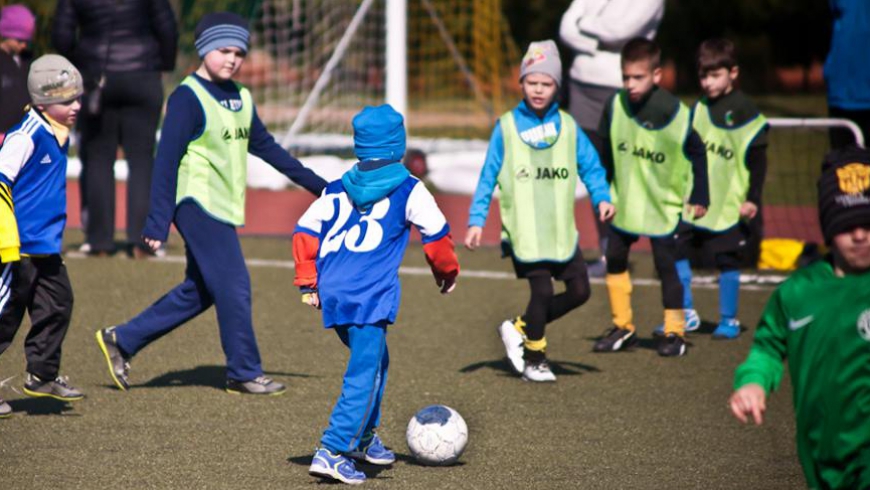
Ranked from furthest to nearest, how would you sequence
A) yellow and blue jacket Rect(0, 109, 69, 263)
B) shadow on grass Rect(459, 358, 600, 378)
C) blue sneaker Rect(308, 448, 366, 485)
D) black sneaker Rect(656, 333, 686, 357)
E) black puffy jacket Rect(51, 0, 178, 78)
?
1. black puffy jacket Rect(51, 0, 178, 78)
2. black sneaker Rect(656, 333, 686, 357)
3. shadow on grass Rect(459, 358, 600, 378)
4. yellow and blue jacket Rect(0, 109, 69, 263)
5. blue sneaker Rect(308, 448, 366, 485)

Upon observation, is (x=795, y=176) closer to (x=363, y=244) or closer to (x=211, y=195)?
(x=211, y=195)

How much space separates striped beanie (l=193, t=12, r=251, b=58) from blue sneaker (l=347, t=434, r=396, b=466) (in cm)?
223

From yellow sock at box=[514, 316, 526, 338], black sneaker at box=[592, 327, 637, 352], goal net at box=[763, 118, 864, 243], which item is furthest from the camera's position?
goal net at box=[763, 118, 864, 243]

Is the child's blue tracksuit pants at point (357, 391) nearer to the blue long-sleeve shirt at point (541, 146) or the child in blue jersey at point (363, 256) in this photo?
the child in blue jersey at point (363, 256)

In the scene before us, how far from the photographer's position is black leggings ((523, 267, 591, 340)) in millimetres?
7602

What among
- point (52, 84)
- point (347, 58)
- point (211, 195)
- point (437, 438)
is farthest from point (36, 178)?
point (347, 58)

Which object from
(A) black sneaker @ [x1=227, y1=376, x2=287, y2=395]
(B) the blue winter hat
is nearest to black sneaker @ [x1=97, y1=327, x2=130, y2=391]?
(A) black sneaker @ [x1=227, y1=376, x2=287, y2=395]

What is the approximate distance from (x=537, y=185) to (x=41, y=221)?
2526 millimetres

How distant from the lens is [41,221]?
6559 mm

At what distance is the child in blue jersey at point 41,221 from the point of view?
645 centimetres

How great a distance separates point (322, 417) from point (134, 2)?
545 cm

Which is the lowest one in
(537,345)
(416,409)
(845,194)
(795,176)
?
(795,176)

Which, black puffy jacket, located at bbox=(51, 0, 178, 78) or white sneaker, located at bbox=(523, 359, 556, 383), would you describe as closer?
white sneaker, located at bbox=(523, 359, 556, 383)

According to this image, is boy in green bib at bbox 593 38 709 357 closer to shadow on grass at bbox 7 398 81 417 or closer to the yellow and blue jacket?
shadow on grass at bbox 7 398 81 417
